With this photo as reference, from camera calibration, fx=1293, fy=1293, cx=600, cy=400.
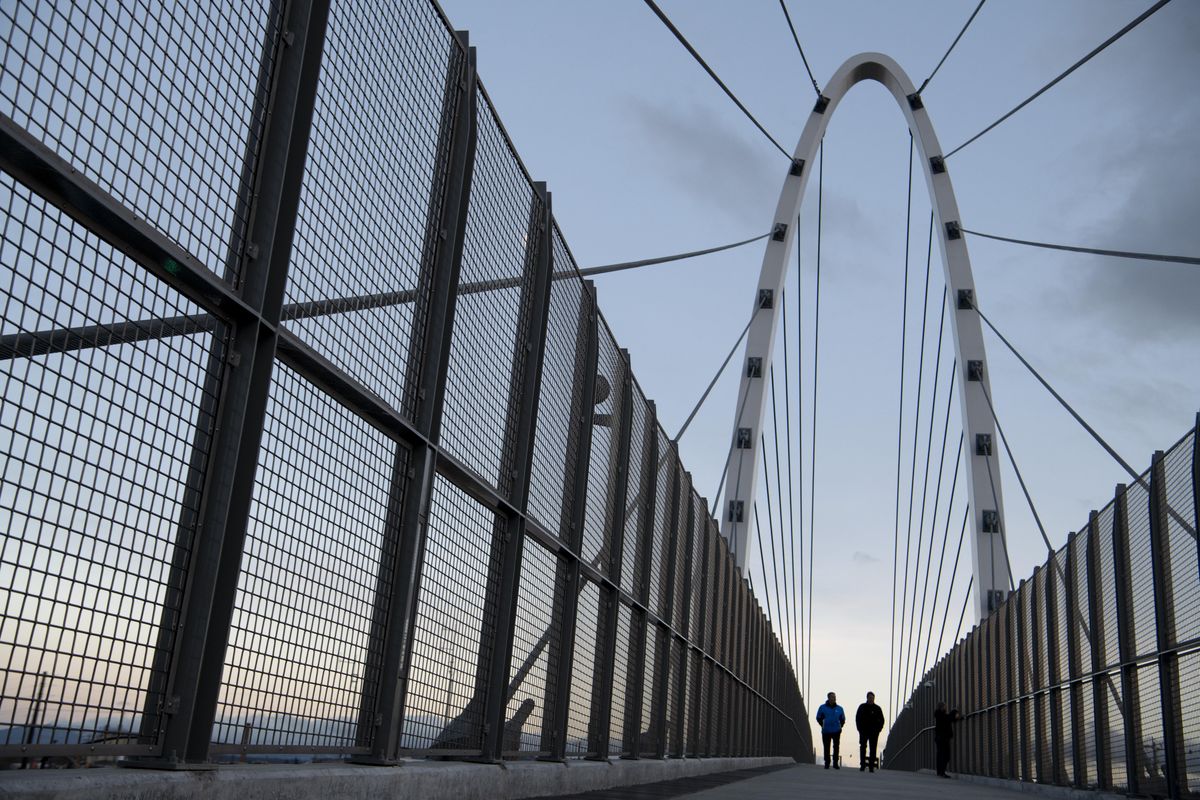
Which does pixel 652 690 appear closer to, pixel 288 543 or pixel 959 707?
pixel 288 543

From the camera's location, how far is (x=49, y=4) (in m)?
2.72

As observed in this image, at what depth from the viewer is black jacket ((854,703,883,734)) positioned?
25109mm

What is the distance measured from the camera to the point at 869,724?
25219mm

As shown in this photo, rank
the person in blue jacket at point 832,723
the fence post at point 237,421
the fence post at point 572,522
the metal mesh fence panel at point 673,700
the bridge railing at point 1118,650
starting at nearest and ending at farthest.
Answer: the fence post at point 237,421 → the fence post at point 572,522 → the bridge railing at point 1118,650 → the metal mesh fence panel at point 673,700 → the person in blue jacket at point 832,723

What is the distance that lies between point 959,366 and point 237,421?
3040cm

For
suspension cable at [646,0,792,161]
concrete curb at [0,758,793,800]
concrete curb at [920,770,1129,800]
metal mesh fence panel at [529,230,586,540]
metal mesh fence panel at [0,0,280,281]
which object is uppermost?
suspension cable at [646,0,792,161]

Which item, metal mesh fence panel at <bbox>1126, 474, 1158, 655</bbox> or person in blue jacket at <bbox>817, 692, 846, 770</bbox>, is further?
person in blue jacket at <bbox>817, 692, 846, 770</bbox>

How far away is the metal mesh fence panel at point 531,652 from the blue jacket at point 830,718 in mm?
18056

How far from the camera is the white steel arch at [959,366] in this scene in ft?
97.7

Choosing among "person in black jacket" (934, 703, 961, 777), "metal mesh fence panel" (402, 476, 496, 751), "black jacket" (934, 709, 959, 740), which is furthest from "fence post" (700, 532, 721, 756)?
"black jacket" (934, 709, 959, 740)

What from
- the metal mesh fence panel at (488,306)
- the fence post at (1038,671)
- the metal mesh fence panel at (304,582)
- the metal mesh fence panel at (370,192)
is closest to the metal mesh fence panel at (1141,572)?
the fence post at (1038,671)

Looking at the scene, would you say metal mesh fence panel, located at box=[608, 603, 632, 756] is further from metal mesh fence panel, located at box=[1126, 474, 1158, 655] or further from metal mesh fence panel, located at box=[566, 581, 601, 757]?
metal mesh fence panel, located at box=[1126, 474, 1158, 655]

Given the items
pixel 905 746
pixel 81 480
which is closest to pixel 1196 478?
pixel 81 480

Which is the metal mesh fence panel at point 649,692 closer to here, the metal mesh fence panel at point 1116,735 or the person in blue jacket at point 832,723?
the metal mesh fence panel at point 1116,735
